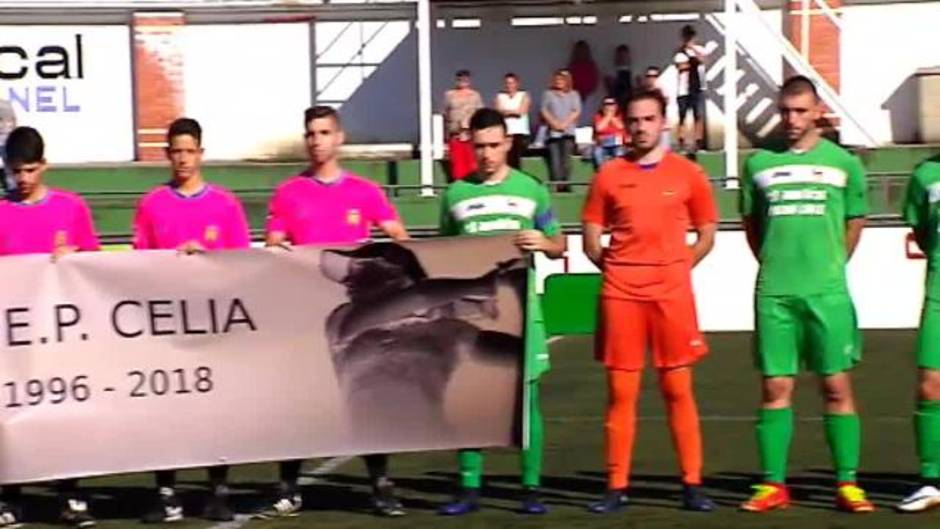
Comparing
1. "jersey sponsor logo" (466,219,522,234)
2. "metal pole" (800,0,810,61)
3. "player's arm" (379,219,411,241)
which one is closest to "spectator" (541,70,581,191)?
"metal pole" (800,0,810,61)

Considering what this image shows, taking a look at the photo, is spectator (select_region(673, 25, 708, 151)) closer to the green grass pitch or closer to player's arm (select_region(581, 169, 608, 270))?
the green grass pitch

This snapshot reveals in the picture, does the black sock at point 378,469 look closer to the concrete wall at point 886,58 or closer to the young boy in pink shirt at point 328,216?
the young boy in pink shirt at point 328,216

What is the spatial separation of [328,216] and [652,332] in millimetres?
1615

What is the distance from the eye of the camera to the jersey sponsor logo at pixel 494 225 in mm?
9598

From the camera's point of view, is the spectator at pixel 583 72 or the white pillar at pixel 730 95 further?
the spectator at pixel 583 72

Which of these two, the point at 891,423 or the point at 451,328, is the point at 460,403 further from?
the point at 891,423

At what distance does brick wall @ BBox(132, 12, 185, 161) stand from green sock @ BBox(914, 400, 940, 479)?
63.9 ft

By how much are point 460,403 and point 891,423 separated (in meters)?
3.72


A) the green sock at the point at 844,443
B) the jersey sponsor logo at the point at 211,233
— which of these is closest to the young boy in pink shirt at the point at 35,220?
the jersey sponsor logo at the point at 211,233

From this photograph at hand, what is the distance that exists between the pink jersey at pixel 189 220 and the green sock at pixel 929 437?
128 inches

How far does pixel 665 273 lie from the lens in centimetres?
937

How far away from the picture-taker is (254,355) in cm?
960

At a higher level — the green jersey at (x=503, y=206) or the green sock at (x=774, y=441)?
the green jersey at (x=503, y=206)

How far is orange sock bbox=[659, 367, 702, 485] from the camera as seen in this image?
9445 mm
